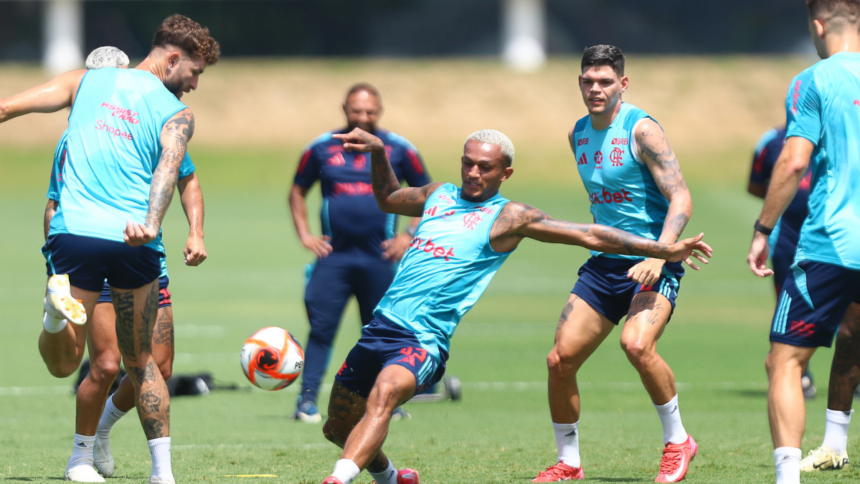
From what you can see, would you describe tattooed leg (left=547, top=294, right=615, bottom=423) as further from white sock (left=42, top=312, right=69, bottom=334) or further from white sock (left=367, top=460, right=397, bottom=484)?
white sock (left=42, top=312, right=69, bottom=334)

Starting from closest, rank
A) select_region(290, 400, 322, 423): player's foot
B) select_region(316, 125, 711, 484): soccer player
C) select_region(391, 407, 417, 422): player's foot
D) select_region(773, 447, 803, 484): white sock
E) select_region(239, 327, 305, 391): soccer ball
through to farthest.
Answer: select_region(773, 447, 803, 484): white sock → select_region(316, 125, 711, 484): soccer player → select_region(239, 327, 305, 391): soccer ball → select_region(290, 400, 322, 423): player's foot → select_region(391, 407, 417, 422): player's foot

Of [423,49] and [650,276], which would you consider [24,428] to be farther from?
[423,49]

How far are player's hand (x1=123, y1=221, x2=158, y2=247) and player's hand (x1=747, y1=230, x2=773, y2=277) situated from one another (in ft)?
9.77

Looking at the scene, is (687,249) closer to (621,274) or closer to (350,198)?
(621,274)

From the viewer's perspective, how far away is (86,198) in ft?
18.1

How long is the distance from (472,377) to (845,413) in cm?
503

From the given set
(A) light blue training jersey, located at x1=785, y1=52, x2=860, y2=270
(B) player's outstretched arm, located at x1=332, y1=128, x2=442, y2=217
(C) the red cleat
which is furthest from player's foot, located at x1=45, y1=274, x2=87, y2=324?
(A) light blue training jersey, located at x1=785, y1=52, x2=860, y2=270

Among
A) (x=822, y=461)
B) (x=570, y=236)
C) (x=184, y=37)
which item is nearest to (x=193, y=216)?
(x=184, y=37)

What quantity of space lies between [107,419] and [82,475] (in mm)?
520

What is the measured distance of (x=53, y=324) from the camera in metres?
5.47

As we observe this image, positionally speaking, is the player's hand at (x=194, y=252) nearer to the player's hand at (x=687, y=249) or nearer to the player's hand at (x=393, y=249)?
the player's hand at (x=687, y=249)

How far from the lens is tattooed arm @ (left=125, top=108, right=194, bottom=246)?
17.5ft

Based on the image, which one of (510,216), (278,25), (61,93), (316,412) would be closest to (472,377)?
(316,412)

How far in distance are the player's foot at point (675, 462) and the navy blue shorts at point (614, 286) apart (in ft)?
2.72
